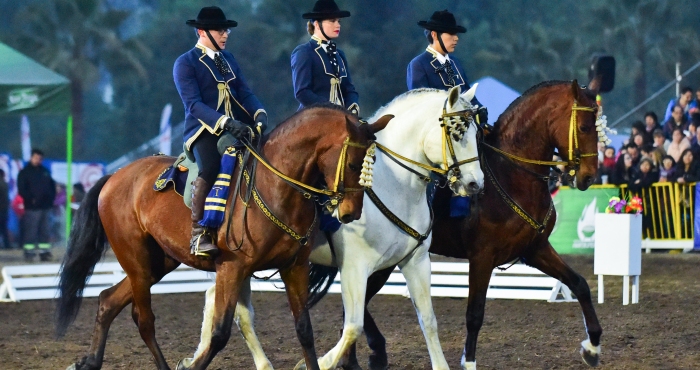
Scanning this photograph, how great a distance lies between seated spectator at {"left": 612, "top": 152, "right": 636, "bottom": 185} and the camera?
18094 mm

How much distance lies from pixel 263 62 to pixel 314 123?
139ft

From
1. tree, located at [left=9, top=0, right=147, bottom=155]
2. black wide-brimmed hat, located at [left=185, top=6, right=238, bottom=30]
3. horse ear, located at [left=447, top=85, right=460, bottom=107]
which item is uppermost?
tree, located at [left=9, top=0, right=147, bottom=155]

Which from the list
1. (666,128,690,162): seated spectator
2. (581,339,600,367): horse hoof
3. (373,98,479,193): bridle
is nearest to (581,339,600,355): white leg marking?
(581,339,600,367): horse hoof

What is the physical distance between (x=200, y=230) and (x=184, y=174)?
0.72m

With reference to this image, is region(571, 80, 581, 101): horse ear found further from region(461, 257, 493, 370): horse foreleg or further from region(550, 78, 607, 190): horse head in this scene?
region(461, 257, 493, 370): horse foreleg

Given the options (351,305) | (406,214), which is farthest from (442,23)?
(351,305)

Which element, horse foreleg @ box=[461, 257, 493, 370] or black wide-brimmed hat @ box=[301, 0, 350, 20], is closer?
horse foreleg @ box=[461, 257, 493, 370]

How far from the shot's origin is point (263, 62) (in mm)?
48906

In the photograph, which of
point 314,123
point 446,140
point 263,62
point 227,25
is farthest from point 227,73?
point 263,62

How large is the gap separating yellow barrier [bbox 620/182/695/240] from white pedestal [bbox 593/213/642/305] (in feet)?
16.6

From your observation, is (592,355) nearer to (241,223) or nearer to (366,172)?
(366,172)

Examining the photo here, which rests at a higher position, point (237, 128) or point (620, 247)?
point (237, 128)

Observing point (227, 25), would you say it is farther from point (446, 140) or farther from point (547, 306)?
point (547, 306)

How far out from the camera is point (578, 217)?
18031 millimetres
